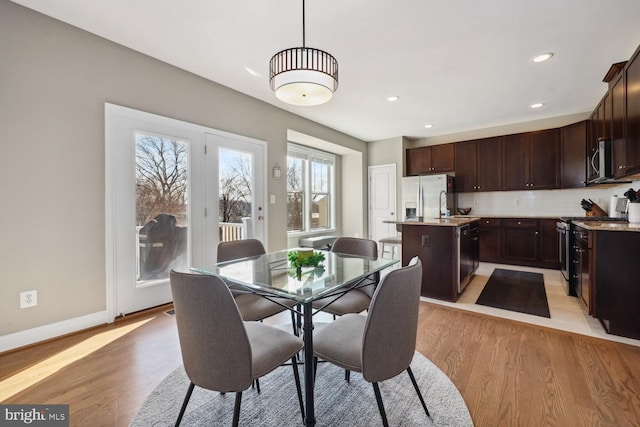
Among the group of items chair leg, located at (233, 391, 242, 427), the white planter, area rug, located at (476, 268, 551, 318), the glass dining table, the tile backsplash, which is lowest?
area rug, located at (476, 268, 551, 318)

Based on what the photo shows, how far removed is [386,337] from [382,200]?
5279 millimetres

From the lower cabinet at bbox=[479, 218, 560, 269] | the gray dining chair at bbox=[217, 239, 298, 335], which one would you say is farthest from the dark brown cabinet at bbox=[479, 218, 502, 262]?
the gray dining chair at bbox=[217, 239, 298, 335]

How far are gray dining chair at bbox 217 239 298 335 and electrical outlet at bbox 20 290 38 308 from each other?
147 cm

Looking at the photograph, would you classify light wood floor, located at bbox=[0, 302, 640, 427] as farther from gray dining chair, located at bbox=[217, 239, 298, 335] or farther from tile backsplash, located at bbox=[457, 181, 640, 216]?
tile backsplash, located at bbox=[457, 181, 640, 216]

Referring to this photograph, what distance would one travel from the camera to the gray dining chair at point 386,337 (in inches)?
47.3

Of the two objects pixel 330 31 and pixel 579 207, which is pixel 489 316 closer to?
pixel 330 31

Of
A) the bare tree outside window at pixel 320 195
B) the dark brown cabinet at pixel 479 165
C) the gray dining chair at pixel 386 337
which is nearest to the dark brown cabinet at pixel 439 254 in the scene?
the gray dining chair at pixel 386 337

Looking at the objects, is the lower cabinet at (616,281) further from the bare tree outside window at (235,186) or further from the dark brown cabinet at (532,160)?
the bare tree outside window at (235,186)

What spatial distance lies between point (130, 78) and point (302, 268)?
8.14ft

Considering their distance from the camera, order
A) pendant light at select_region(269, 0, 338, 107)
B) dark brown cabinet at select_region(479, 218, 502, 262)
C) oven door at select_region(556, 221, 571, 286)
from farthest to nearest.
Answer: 1. dark brown cabinet at select_region(479, 218, 502, 262)
2. oven door at select_region(556, 221, 571, 286)
3. pendant light at select_region(269, 0, 338, 107)

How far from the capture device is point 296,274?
172 cm

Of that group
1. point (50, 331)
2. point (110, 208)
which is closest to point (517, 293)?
point (110, 208)

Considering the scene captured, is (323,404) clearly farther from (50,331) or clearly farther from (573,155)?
(573,155)

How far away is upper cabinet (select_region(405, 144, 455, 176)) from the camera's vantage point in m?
5.77
